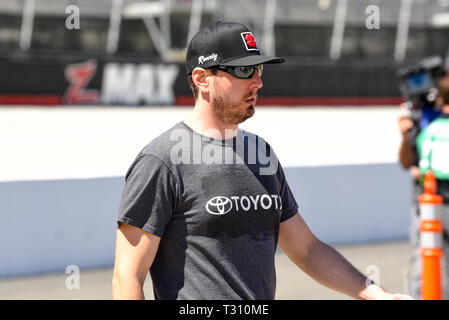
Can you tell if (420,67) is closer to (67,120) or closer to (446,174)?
(446,174)

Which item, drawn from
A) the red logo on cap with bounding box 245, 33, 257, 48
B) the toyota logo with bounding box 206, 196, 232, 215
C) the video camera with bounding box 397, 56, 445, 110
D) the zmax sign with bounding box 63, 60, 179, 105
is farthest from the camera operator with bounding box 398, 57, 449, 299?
the zmax sign with bounding box 63, 60, 179, 105

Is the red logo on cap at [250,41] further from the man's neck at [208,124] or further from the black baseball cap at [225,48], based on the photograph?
the man's neck at [208,124]

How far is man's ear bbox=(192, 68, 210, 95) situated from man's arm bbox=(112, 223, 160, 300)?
22.7 inches

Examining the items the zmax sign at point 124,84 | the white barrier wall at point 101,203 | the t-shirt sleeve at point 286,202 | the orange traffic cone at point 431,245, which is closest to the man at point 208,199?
the t-shirt sleeve at point 286,202

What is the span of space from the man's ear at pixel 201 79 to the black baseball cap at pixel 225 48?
2 centimetres

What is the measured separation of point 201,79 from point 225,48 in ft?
0.48

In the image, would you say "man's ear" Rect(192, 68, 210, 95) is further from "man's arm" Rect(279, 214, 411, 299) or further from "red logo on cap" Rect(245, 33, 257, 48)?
"man's arm" Rect(279, 214, 411, 299)

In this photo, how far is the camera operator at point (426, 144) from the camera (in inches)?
228

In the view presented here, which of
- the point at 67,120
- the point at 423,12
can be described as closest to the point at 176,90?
the point at 67,120

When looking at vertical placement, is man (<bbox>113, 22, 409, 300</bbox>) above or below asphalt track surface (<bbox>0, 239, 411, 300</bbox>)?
above

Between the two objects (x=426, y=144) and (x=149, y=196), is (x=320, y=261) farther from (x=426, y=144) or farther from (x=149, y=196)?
(x=426, y=144)

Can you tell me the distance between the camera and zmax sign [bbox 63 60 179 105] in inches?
1078

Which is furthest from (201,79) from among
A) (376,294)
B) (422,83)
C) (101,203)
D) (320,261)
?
(101,203)

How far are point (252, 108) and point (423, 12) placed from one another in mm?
34696
